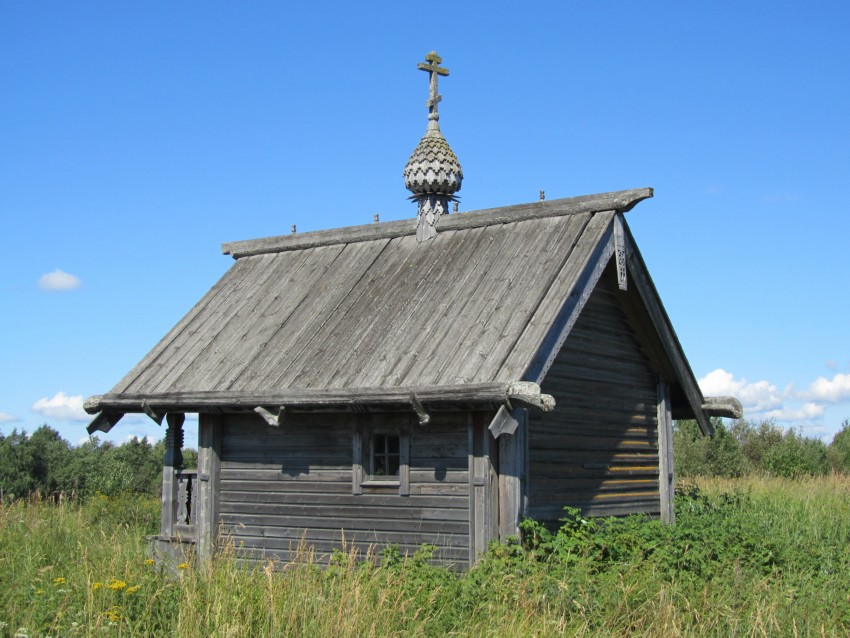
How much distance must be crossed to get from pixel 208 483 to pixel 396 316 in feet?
11.7

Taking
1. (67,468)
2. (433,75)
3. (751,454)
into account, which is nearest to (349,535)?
(433,75)

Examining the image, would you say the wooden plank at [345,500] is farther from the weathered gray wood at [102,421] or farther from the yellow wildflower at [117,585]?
the yellow wildflower at [117,585]

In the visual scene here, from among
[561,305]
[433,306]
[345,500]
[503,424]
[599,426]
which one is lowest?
[345,500]

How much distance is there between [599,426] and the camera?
1445 centimetres

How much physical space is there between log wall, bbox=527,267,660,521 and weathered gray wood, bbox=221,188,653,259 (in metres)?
1.14

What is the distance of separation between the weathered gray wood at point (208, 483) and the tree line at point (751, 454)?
2037cm

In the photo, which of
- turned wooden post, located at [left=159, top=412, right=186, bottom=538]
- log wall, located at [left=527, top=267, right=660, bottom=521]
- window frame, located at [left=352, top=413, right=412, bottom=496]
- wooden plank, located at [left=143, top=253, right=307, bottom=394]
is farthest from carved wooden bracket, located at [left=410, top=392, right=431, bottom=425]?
turned wooden post, located at [left=159, top=412, right=186, bottom=538]

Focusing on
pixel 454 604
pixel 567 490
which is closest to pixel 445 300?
pixel 567 490

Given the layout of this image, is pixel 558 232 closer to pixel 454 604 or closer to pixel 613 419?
pixel 613 419

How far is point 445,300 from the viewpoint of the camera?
13852 millimetres

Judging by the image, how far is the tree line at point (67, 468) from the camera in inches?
1009

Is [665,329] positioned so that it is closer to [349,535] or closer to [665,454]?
[665,454]

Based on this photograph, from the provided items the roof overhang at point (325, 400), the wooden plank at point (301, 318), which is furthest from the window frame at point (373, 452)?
the wooden plank at point (301, 318)

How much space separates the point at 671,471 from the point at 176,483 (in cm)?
754
